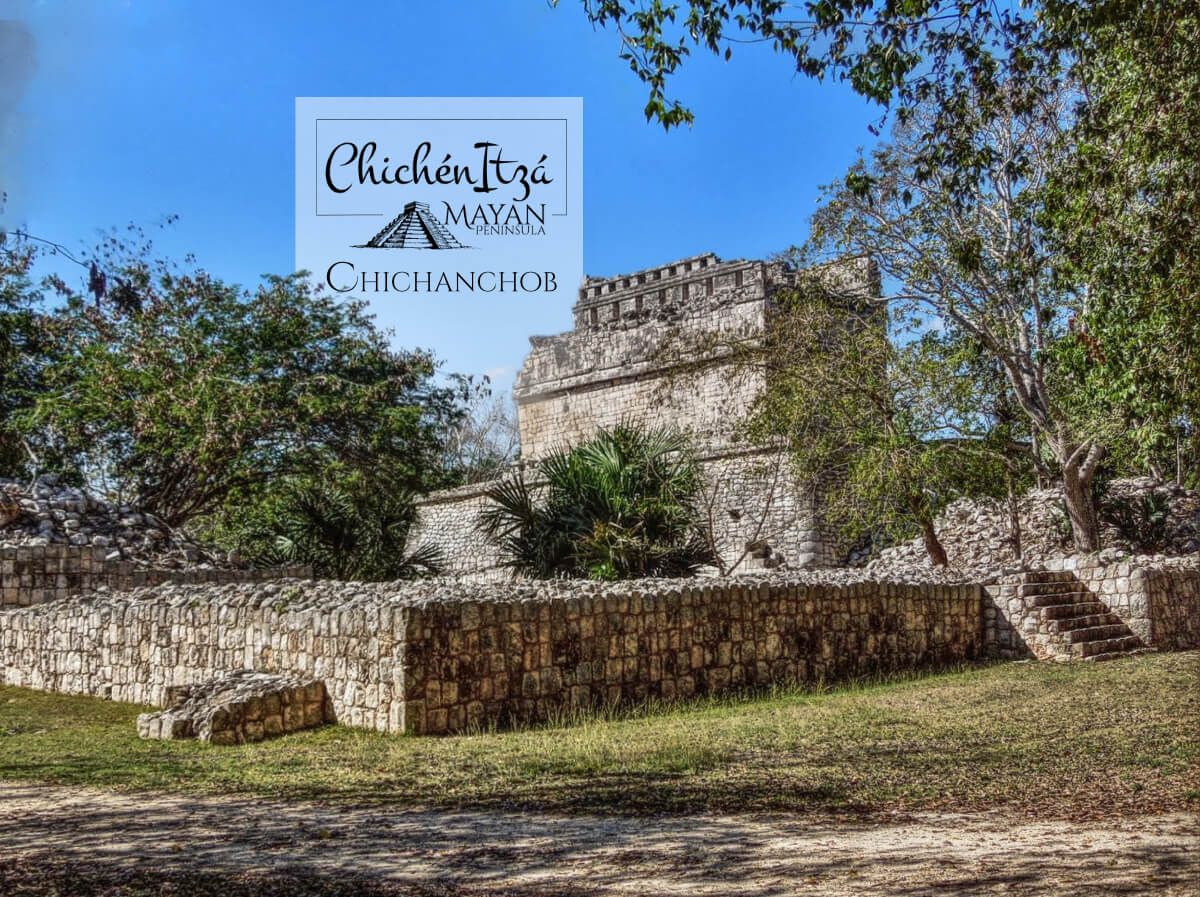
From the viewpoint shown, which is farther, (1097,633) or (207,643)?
(1097,633)

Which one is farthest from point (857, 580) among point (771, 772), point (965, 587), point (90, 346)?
point (90, 346)

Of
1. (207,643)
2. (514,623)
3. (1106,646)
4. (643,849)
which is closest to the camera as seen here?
(643,849)

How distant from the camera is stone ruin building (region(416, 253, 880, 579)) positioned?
19.7 metres

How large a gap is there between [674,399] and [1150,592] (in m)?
12.2

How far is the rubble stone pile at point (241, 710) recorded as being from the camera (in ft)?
25.3

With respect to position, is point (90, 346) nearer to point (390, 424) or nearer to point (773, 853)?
point (390, 424)

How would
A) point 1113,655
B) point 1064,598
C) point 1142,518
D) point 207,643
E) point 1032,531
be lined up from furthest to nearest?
point 1032,531, point 1142,518, point 1064,598, point 1113,655, point 207,643

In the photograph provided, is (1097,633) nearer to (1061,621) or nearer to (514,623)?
(1061,621)

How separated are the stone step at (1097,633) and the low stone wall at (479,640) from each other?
4.47 ft

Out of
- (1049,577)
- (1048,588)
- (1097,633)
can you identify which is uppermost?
(1049,577)

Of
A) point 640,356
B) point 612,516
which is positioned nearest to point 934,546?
point 612,516

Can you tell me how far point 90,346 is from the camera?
56.2 ft

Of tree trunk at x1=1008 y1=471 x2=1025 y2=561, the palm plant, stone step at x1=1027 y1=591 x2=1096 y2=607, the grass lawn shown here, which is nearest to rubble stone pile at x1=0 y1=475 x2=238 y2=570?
the palm plant

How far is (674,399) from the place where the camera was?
79.1 ft
